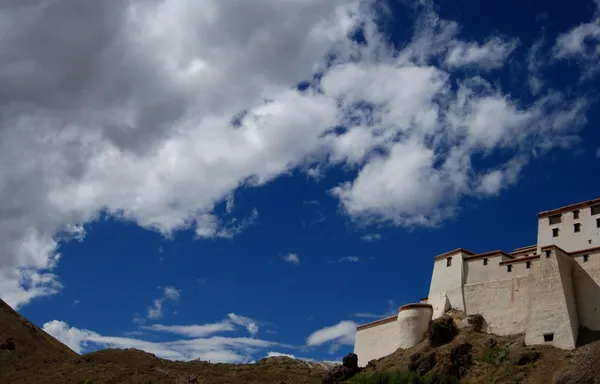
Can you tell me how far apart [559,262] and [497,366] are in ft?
25.8

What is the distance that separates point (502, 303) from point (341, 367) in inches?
491

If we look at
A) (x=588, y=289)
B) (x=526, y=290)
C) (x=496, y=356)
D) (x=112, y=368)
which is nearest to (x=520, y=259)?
(x=526, y=290)

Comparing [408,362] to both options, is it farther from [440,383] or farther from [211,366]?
[211,366]

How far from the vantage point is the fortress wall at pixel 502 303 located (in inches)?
1761

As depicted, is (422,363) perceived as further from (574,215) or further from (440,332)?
(574,215)

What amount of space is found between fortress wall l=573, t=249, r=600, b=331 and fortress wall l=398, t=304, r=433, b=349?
36.7ft

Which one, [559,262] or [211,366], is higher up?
[559,262]

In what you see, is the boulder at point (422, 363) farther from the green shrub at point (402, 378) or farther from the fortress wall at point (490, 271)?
the fortress wall at point (490, 271)

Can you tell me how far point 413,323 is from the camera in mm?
49562

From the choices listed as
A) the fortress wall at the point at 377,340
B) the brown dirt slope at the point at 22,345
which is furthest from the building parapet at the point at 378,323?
the brown dirt slope at the point at 22,345

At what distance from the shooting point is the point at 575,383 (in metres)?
36.6

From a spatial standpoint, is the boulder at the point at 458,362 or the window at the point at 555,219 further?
the window at the point at 555,219

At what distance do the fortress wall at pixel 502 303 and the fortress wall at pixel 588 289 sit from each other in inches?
126

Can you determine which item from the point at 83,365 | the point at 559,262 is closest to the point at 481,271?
the point at 559,262
